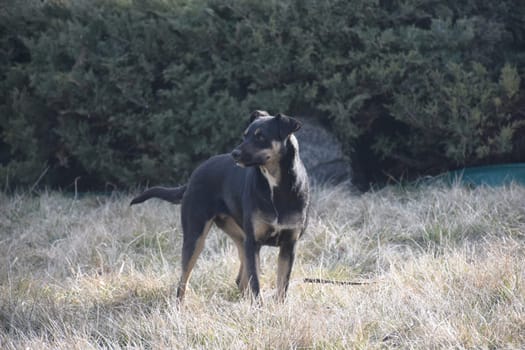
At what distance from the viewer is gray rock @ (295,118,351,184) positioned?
25.8 ft

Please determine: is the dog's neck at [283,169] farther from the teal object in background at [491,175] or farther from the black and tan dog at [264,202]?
the teal object in background at [491,175]

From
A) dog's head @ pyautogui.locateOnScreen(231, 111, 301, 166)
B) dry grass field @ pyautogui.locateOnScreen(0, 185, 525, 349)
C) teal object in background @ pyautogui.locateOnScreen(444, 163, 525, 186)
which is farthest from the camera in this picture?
→ teal object in background @ pyautogui.locateOnScreen(444, 163, 525, 186)

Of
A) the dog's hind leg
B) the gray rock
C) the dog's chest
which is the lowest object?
the gray rock

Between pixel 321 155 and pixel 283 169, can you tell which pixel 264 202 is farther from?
pixel 321 155

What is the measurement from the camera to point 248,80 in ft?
26.1

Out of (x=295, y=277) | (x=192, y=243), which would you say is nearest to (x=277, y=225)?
(x=192, y=243)

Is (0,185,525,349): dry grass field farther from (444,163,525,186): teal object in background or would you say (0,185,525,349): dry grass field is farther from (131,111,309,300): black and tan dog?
(444,163,525,186): teal object in background

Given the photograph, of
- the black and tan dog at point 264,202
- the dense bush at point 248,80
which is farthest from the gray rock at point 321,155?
the black and tan dog at point 264,202

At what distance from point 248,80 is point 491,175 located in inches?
107

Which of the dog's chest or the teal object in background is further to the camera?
the teal object in background

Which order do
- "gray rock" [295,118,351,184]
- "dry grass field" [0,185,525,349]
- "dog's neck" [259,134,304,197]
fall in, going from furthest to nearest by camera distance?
"gray rock" [295,118,351,184]
"dog's neck" [259,134,304,197]
"dry grass field" [0,185,525,349]

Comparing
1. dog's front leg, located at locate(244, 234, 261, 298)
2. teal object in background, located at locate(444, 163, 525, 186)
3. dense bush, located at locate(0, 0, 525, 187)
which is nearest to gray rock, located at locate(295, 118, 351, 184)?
dense bush, located at locate(0, 0, 525, 187)

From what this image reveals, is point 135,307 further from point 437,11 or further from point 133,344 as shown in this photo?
point 437,11

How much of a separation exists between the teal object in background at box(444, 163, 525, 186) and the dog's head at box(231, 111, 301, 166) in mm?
3150
